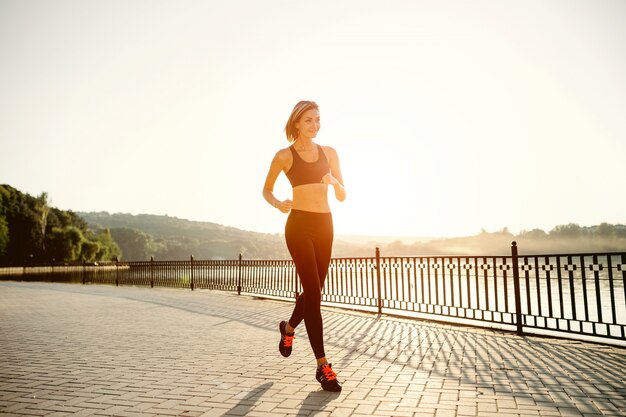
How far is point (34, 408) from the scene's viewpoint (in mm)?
3170

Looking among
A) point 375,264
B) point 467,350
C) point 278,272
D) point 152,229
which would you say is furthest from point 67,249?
point 152,229

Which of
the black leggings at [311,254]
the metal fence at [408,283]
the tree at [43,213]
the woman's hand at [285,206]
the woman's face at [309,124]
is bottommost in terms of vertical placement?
the metal fence at [408,283]

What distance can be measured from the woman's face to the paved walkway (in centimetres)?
230

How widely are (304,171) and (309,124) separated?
0.46m

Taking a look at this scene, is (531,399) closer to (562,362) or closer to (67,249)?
(562,362)

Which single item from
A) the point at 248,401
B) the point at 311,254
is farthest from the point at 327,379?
the point at 311,254

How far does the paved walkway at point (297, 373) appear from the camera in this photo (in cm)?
312

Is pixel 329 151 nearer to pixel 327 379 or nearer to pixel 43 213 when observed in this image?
pixel 327 379

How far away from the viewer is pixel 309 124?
13.0ft

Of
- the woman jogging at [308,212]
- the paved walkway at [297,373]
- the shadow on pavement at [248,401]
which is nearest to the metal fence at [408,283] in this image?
the paved walkway at [297,373]

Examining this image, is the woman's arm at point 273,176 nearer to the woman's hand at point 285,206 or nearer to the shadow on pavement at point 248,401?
the woman's hand at point 285,206

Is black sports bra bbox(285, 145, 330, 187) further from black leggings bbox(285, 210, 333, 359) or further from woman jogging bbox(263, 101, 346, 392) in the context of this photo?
black leggings bbox(285, 210, 333, 359)

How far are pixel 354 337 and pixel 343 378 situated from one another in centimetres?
257

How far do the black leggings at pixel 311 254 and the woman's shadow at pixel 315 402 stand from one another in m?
0.30
